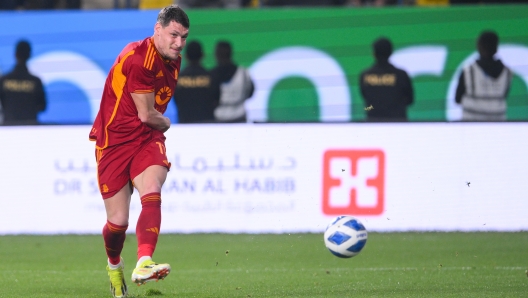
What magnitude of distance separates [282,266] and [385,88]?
17.0 ft

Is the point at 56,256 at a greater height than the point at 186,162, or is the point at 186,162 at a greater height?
the point at 186,162

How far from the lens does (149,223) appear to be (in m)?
6.38

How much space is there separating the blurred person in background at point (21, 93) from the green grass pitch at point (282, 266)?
2.83m

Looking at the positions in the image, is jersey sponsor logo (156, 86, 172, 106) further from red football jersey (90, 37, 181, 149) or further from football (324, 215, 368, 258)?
football (324, 215, 368, 258)

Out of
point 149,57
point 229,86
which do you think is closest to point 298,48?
point 229,86

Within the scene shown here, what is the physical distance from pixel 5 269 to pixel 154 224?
11.7 ft

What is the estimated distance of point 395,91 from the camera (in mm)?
13781

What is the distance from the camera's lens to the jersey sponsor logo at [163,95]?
6852 mm

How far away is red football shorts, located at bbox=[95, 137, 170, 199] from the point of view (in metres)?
6.74

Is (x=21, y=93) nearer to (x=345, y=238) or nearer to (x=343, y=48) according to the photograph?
(x=343, y=48)

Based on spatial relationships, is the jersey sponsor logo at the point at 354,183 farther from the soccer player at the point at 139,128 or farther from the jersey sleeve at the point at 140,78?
the jersey sleeve at the point at 140,78

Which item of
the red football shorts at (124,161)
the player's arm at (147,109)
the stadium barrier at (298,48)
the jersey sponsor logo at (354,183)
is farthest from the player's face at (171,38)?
the stadium barrier at (298,48)

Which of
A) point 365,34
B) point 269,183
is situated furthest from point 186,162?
point 365,34

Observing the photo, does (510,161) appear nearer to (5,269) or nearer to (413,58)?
(413,58)
